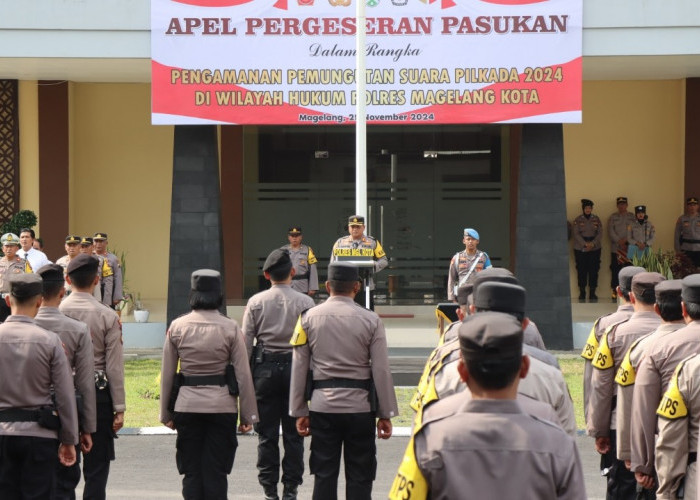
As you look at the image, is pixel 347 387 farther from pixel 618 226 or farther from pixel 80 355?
pixel 618 226

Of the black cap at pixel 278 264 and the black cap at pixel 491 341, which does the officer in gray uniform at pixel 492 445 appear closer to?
the black cap at pixel 491 341

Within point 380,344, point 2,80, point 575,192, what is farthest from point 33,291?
point 575,192

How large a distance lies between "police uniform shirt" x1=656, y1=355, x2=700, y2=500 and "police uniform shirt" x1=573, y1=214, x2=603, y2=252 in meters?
17.3

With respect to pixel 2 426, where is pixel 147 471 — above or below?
below

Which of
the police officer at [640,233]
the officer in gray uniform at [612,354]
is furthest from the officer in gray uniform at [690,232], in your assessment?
the officer in gray uniform at [612,354]

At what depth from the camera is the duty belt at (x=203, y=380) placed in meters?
7.65

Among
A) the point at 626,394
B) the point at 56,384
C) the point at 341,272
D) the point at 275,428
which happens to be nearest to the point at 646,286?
the point at 626,394

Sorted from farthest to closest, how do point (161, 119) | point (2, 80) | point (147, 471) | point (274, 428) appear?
point (2, 80), point (161, 119), point (147, 471), point (274, 428)

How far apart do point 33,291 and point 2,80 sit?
15915mm

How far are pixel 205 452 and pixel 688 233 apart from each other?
634 inches

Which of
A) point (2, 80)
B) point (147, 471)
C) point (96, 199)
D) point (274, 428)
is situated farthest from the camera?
point (96, 199)

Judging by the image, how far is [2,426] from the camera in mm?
6359

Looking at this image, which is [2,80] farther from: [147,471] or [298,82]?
[147,471]

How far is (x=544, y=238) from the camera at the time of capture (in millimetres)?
18125
